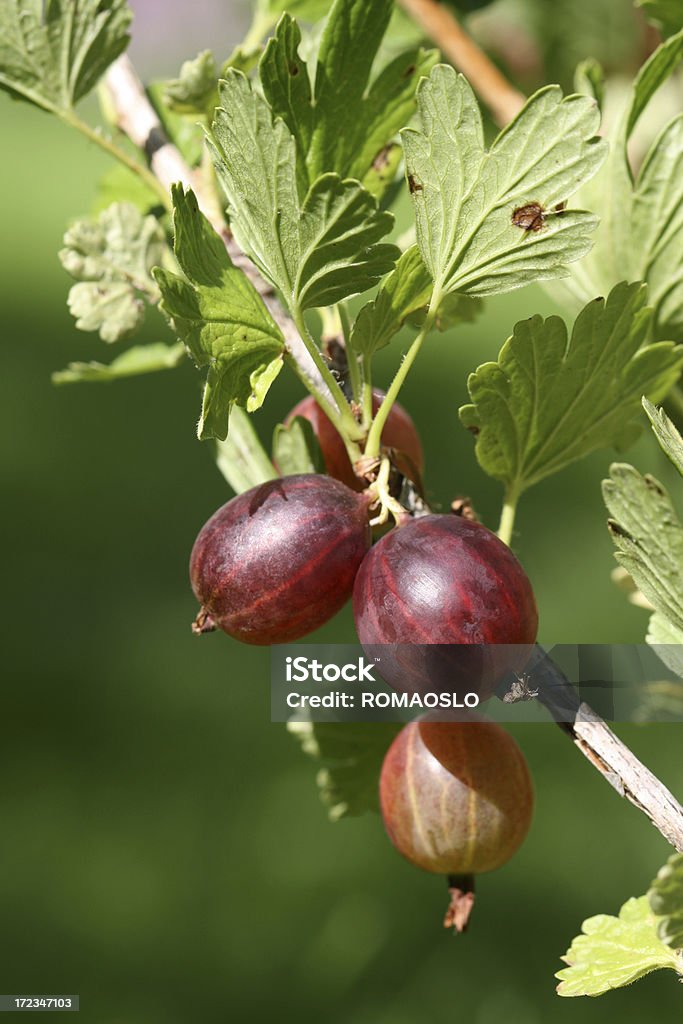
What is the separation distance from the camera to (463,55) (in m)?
0.93

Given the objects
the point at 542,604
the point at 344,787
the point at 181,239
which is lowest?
the point at 542,604

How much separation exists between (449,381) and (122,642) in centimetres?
118

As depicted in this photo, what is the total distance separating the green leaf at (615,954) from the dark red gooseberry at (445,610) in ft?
0.46

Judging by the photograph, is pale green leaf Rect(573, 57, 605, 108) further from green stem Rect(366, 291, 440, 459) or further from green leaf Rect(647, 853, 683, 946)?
green leaf Rect(647, 853, 683, 946)

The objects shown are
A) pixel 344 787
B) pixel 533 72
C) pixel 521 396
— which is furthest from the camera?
pixel 533 72

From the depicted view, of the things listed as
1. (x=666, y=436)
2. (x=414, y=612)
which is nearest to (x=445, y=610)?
(x=414, y=612)

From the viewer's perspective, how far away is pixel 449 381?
9.37 ft

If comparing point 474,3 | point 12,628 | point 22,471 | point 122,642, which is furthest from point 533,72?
point 22,471

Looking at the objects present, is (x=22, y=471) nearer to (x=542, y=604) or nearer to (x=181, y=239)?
(x=542, y=604)

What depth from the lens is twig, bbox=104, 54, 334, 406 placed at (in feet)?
2.17

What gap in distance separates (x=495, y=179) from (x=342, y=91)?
0.14 meters

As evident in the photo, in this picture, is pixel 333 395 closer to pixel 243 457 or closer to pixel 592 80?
pixel 243 457

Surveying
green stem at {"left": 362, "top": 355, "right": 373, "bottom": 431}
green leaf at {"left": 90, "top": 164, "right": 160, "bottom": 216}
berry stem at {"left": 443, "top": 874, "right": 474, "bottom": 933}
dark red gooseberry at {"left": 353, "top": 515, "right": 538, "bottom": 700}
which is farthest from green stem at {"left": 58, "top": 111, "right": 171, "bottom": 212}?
berry stem at {"left": 443, "top": 874, "right": 474, "bottom": 933}

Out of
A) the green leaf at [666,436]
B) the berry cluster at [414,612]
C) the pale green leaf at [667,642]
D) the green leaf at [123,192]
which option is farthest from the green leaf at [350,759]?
the green leaf at [123,192]
